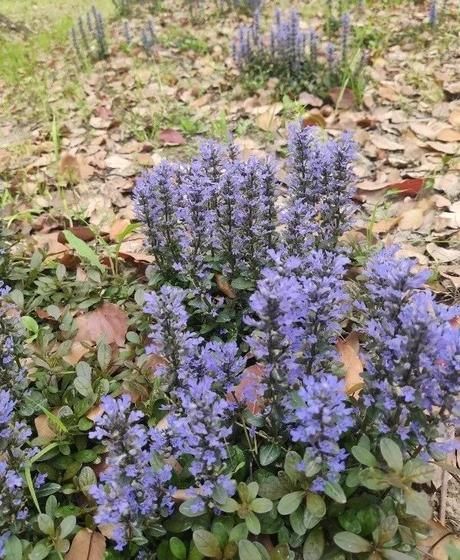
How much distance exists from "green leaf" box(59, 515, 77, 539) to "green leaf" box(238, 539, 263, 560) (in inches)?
24.2

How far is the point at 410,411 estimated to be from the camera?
74.5 inches

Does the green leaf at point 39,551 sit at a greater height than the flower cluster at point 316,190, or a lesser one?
lesser

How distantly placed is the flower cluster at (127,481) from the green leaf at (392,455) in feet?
2.42

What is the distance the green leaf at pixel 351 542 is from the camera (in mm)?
1856

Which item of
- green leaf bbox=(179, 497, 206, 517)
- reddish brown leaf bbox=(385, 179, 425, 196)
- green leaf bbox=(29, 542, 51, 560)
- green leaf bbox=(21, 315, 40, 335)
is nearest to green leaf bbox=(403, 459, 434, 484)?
green leaf bbox=(179, 497, 206, 517)

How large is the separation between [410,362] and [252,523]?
2.47 ft

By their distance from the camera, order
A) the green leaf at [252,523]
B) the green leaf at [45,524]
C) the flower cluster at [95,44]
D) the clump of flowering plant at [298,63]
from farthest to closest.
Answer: the flower cluster at [95,44] → the clump of flowering plant at [298,63] → the green leaf at [45,524] → the green leaf at [252,523]

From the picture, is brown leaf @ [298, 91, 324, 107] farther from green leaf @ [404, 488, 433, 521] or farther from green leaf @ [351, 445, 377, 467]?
green leaf @ [404, 488, 433, 521]

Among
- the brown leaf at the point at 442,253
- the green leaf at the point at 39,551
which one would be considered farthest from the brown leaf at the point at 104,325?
the brown leaf at the point at 442,253

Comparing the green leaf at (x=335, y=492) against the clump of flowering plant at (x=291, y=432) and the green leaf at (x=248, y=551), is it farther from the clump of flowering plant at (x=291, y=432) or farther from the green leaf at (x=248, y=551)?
the green leaf at (x=248, y=551)

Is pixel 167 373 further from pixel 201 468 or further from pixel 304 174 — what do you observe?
pixel 304 174

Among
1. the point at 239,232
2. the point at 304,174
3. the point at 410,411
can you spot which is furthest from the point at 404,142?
the point at 410,411

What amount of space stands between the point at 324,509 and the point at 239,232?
1280 millimetres

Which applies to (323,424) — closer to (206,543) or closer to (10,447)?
(206,543)
